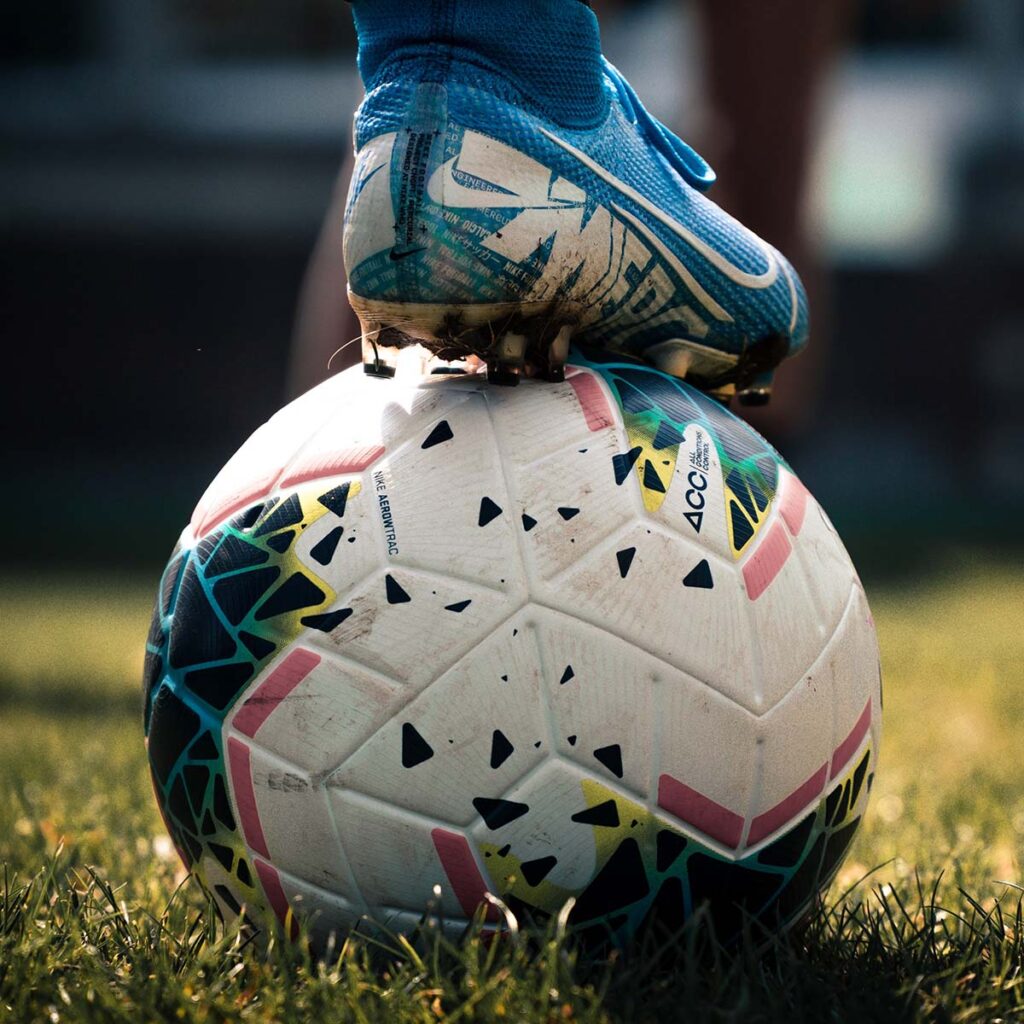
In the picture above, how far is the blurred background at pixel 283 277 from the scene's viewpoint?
10648 mm

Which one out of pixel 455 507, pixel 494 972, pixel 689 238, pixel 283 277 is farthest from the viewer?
pixel 283 277

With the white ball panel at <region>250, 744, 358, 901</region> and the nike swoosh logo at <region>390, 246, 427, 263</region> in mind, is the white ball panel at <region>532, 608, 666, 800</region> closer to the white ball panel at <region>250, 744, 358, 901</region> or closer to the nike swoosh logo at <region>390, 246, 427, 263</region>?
the white ball panel at <region>250, 744, 358, 901</region>

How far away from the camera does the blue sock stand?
1.66m

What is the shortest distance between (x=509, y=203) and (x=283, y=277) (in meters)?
9.56

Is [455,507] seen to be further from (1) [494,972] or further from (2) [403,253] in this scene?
(1) [494,972]

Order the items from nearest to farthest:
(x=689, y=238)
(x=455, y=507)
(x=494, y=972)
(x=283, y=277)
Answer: (x=494, y=972)
(x=455, y=507)
(x=689, y=238)
(x=283, y=277)

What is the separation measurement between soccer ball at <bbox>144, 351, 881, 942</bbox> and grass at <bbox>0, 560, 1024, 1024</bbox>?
0.07 metres

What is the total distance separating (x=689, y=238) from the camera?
182 centimetres

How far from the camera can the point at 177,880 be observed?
7.20 ft

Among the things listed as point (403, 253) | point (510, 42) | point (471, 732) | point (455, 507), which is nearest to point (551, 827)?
point (471, 732)

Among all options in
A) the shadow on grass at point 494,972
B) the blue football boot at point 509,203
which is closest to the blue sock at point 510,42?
the blue football boot at point 509,203

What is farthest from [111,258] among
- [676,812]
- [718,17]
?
[676,812]

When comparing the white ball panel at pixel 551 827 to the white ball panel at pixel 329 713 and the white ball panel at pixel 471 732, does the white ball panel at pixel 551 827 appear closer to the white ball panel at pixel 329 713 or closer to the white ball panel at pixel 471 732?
the white ball panel at pixel 471 732

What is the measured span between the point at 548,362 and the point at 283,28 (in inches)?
469
